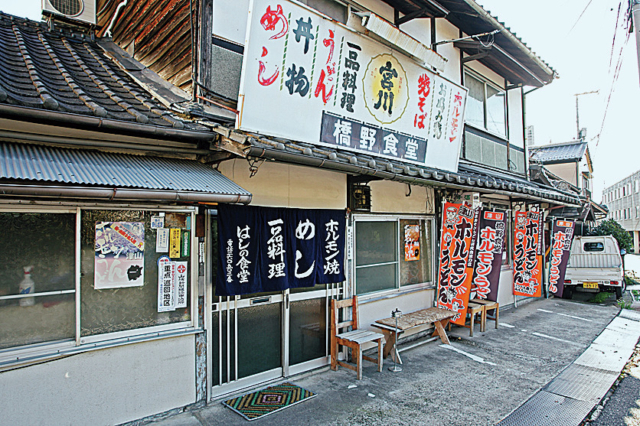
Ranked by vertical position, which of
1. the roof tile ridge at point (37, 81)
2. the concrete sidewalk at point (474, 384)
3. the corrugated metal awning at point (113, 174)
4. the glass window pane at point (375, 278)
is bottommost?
the concrete sidewalk at point (474, 384)

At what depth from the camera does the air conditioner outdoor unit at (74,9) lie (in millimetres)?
7621

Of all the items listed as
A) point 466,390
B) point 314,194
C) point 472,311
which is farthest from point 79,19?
point 472,311

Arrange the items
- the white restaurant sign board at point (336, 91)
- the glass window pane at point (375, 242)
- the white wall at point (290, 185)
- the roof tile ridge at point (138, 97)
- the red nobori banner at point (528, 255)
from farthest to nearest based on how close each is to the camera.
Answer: the red nobori banner at point (528, 255), the glass window pane at point (375, 242), the white wall at point (290, 185), the white restaurant sign board at point (336, 91), the roof tile ridge at point (138, 97)

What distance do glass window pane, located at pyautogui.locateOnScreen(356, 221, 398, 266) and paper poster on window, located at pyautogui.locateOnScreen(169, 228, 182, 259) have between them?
3.74m

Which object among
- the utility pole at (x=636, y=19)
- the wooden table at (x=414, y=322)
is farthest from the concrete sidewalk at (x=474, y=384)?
the utility pole at (x=636, y=19)

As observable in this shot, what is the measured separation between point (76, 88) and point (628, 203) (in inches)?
2984

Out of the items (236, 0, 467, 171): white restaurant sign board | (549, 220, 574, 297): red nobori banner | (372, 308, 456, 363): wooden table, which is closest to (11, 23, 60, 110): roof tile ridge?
(236, 0, 467, 171): white restaurant sign board

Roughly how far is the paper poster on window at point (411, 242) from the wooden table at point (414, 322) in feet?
4.22

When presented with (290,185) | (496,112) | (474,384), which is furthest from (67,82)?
(496,112)

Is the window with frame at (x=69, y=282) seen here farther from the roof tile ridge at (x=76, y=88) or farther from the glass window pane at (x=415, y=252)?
the glass window pane at (x=415, y=252)

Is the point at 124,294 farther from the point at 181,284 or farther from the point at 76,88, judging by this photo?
the point at 76,88

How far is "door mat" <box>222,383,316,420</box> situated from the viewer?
541cm

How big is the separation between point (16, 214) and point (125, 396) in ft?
8.34

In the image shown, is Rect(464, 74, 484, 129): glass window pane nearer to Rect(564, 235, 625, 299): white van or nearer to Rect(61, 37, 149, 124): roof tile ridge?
Rect(564, 235, 625, 299): white van
